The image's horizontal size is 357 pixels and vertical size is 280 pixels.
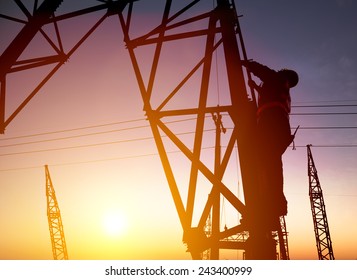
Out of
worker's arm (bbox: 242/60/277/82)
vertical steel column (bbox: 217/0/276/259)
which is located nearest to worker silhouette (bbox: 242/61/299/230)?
worker's arm (bbox: 242/60/277/82)

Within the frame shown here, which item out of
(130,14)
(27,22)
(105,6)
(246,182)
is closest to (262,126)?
(246,182)

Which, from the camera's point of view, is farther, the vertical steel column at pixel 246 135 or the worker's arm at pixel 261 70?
the worker's arm at pixel 261 70

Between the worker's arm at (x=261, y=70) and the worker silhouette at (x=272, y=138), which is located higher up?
the worker's arm at (x=261, y=70)

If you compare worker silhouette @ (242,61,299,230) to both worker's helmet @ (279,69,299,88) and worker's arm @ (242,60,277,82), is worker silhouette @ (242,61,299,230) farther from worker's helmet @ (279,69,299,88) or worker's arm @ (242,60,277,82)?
worker's helmet @ (279,69,299,88)

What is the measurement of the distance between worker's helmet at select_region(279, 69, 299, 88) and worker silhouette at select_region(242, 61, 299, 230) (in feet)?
0.67

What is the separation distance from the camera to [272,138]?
3.73m

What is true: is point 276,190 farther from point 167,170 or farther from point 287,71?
point 287,71

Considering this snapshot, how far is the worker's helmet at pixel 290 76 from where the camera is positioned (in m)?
4.16

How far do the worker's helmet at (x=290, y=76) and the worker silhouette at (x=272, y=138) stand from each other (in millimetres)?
203

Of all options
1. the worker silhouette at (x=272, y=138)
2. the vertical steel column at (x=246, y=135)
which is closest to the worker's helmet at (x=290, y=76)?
the worker silhouette at (x=272, y=138)

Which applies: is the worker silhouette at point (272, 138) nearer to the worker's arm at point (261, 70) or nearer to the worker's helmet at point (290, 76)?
the worker's arm at point (261, 70)

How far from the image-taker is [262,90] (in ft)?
13.1

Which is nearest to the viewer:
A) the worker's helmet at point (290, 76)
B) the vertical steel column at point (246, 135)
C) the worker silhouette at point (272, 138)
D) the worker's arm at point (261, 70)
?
the vertical steel column at point (246, 135)

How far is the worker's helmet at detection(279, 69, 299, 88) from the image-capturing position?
4156 mm
